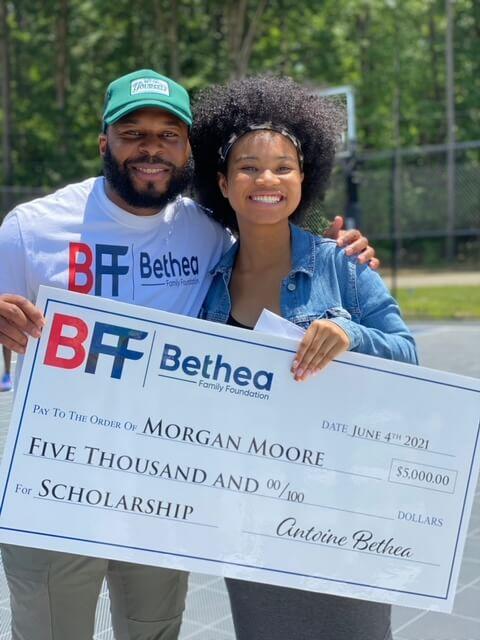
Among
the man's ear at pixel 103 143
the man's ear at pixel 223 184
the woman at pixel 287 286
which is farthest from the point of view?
the man's ear at pixel 103 143

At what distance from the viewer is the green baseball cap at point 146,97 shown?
254cm

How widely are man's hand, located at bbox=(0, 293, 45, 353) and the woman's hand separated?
2.20 ft

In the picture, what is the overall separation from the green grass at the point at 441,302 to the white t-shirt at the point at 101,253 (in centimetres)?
1068

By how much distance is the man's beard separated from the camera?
2555 mm

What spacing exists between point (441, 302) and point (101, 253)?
43.7ft

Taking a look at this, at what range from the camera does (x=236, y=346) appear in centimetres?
224

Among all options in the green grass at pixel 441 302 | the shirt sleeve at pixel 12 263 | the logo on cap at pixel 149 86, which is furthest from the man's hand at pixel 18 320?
the green grass at pixel 441 302

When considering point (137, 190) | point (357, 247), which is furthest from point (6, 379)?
point (357, 247)

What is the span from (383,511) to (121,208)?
3.78 feet

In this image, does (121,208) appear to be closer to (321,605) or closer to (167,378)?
(167,378)

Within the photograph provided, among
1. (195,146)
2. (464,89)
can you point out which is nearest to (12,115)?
(464,89)

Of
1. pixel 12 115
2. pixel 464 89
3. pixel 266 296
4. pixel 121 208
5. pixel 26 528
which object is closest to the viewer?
pixel 26 528

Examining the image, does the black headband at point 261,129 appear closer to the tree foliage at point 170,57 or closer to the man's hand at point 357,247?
the man's hand at point 357,247

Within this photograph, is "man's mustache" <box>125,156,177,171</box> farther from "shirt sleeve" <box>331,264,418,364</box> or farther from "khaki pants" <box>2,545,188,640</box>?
"khaki pants" <box>2,545,188,640</box>
